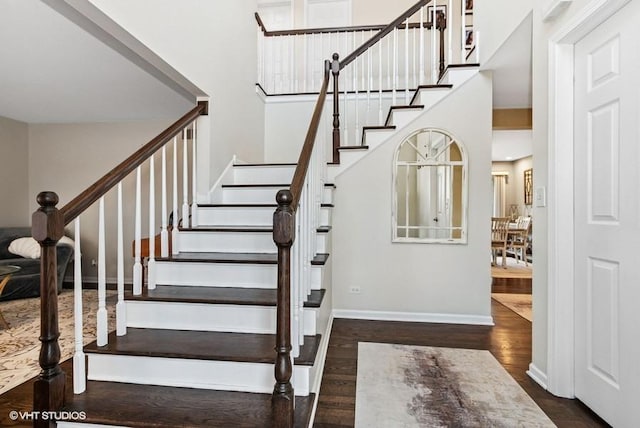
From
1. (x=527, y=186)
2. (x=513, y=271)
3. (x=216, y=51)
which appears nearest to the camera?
(x=216, y=51)

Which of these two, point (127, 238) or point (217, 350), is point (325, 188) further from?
point (127, 238)

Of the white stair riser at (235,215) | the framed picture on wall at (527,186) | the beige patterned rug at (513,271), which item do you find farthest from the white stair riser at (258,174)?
the framed picture on wall at (527,186)

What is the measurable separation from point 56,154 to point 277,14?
4346mm

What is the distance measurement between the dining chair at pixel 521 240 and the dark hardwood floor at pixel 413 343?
11.7 ft

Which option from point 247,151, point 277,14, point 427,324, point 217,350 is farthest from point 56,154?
point 427,324

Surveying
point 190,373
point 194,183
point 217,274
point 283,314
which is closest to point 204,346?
point 190,373

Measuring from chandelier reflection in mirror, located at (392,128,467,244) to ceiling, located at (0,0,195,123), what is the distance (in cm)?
240

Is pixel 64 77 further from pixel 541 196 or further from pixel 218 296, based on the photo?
pixel 541 196

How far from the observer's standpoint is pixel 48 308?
4.81ft

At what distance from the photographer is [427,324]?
3129mm

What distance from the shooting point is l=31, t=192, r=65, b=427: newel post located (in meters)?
1.44

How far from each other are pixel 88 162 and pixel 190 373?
4567 mm

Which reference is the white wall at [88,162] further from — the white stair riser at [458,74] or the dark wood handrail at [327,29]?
the white stair riser at [458,74]

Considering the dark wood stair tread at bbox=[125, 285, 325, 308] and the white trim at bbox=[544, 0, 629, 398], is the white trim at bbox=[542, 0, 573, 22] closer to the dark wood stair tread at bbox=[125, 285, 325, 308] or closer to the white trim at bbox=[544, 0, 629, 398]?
the white trim at bbox=[544, 0, 629, 398]
